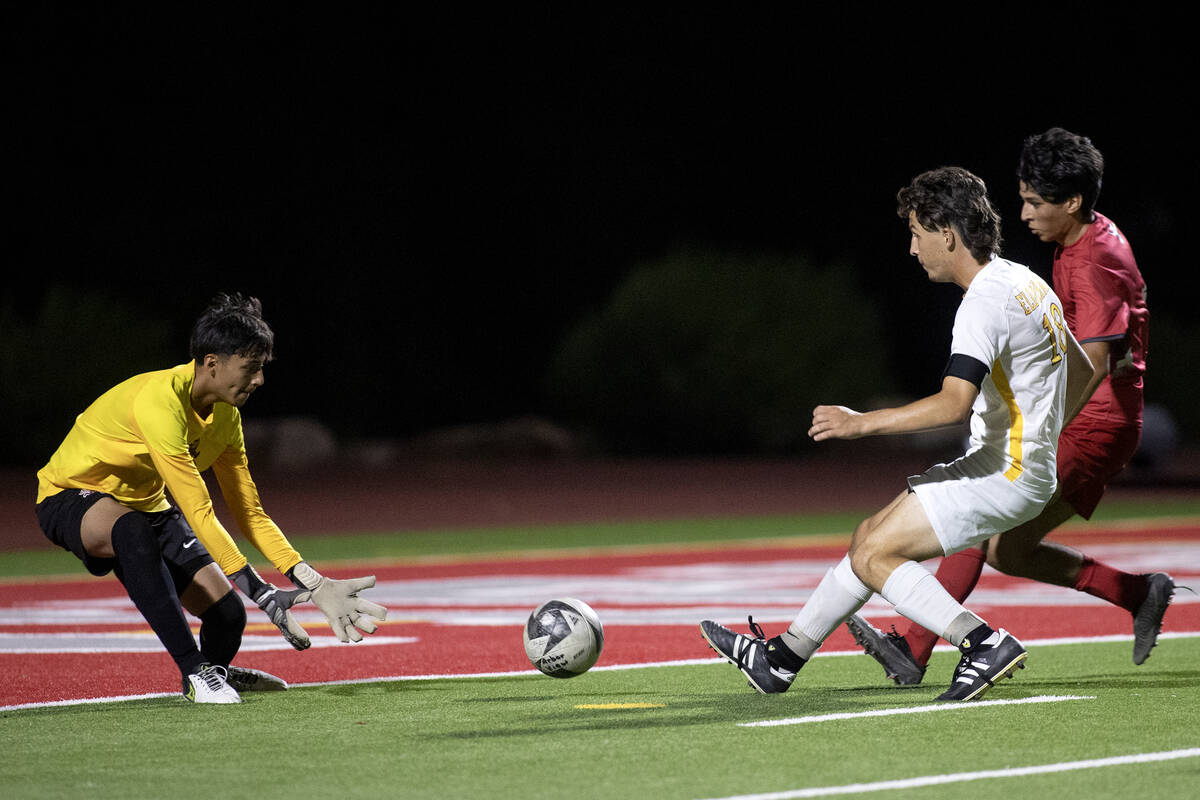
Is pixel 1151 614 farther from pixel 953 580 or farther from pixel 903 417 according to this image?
pixel 903 417

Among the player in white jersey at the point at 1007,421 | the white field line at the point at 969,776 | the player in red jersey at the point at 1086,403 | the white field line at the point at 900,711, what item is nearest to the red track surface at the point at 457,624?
the player in red jersey at the point at 1086,403

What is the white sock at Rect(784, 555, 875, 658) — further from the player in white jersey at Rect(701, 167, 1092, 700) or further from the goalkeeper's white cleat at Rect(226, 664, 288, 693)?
the goalkeeper's white cleat at Rect(226, 664, 288, 693)

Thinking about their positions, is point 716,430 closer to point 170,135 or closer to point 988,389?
point 170,135

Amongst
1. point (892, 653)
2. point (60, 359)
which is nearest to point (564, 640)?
point (892, 653)

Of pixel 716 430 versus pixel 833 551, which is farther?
pixel 716 430

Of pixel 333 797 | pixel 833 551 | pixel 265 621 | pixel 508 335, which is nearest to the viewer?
pixel 333 797

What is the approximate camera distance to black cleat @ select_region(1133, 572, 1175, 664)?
870 centimetres

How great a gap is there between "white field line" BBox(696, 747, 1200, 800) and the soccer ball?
259 cm

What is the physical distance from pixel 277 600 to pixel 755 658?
2136mm

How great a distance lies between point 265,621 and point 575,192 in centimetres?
3884

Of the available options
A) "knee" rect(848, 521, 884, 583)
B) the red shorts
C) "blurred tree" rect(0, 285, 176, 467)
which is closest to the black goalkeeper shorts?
"knee" rect(848, 521, 884, 583)

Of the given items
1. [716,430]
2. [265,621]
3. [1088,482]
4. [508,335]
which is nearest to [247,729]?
[1088,482]

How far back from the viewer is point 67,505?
848 cm

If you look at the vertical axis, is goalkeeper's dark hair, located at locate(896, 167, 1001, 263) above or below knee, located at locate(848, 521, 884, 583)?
above
